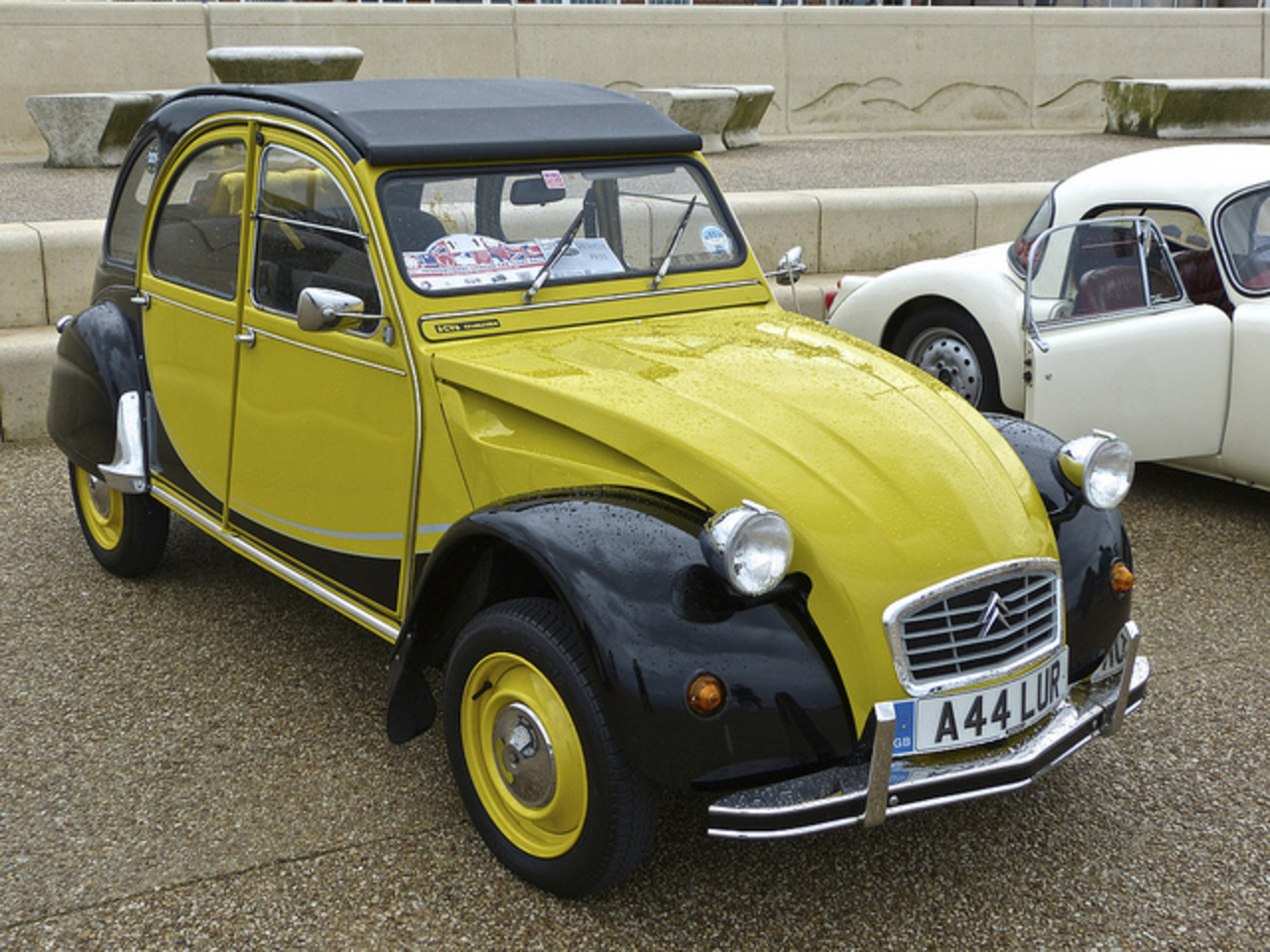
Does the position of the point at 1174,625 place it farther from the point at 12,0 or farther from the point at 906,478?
the point at 12,0

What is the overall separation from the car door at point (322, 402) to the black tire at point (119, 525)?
2.87 feet

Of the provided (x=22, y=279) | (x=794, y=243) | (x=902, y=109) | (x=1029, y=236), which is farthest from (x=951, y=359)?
(x=902, y=109)

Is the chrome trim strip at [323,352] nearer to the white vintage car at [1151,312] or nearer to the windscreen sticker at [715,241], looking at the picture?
the windscreen sticker at [715,241]

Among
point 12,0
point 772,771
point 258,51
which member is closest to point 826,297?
point 772,771

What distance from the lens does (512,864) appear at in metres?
3.29

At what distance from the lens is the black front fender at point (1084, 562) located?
11.1 feet

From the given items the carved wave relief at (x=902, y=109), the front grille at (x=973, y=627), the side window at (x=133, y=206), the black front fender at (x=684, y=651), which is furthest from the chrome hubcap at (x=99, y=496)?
the carved wave relief at (x=902, y=109)

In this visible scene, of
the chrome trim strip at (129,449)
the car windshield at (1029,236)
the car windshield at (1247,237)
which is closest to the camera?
the chrome trim strip at (129,449)

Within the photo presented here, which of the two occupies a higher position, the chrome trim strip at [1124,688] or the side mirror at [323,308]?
the side mirror at [323,308]

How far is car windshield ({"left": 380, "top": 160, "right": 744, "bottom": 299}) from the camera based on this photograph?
152 inches

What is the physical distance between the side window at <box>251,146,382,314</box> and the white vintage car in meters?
2.80

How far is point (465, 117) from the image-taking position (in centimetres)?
409

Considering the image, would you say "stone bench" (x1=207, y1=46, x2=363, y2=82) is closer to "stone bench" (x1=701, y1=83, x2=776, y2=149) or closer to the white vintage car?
"stone bench" (x1=701, y1=83, x2=776, y2=149)

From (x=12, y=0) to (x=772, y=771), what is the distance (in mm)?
14248
